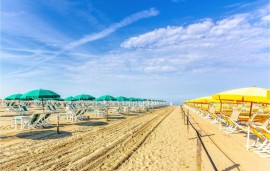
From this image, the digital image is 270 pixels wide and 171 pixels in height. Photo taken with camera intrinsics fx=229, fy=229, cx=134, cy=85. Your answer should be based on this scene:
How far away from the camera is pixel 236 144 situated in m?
7.64

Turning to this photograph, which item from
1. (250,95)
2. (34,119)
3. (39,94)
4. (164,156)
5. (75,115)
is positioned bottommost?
(164,156)

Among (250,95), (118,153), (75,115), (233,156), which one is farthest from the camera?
(75,115)

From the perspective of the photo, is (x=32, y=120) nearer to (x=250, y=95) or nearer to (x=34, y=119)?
(x=34, y=119)

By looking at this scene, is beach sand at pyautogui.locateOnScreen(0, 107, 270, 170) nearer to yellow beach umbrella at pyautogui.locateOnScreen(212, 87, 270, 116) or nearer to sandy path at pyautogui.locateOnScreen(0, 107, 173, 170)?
sandy path at pyautogui.locateOnScreen(0, 107, 173, 170)

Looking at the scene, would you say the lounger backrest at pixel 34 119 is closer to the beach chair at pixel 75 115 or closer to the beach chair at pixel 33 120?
the beach chair at pixel 33 120

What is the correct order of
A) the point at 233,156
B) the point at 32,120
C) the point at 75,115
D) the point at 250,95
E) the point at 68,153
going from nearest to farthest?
the point at 233,156 < the point at 68,153 < the point at 250,95 < the point at 32,120 < the point at 75,115

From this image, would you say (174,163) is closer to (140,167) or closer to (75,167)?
(140,167)

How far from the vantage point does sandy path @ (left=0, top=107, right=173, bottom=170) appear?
17.9 ft

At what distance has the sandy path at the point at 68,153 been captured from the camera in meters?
5.45

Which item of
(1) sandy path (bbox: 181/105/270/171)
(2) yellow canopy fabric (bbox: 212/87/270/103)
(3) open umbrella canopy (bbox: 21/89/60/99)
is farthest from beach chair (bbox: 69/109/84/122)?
(2) yellow canopy fabric (bbox: 212/87/270/103)

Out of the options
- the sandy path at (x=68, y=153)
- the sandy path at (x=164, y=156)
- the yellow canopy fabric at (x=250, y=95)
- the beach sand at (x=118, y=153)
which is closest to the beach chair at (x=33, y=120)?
the beach sand at (x=118, y=153)

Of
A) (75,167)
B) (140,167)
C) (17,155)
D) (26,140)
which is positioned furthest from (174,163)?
(26,140)

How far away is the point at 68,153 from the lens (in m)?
6.55

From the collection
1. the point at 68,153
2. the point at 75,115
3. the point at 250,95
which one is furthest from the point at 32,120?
the point at 250,95
